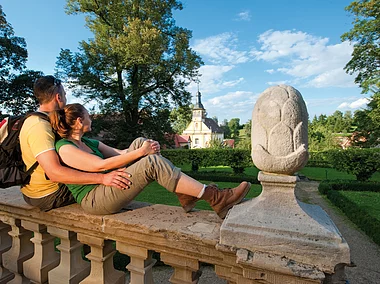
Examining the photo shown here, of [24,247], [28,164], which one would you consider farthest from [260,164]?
[24,247]

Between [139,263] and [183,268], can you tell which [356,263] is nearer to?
[183,268]

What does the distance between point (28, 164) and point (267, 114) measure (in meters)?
1.76

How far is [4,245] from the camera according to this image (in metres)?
2.11

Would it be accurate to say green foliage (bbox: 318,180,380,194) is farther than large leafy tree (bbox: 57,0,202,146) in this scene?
No

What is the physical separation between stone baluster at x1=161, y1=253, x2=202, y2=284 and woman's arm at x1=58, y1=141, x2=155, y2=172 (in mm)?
657

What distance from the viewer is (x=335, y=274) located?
1150 millimetres

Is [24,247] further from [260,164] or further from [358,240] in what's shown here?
[358,240]

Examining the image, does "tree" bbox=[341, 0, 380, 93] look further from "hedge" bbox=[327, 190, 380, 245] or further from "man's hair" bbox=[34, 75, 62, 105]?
"man's hair" bbox=[34, 75, 62, 105]

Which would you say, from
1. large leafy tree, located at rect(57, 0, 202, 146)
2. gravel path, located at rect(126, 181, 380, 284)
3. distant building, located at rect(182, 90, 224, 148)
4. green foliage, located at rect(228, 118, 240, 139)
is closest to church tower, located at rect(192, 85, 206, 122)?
distant building, located at rect(182, 90, 224, 148)

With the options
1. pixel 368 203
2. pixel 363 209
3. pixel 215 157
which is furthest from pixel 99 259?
pixel 215 157

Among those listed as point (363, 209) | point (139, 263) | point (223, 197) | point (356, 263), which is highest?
point (223, 197)

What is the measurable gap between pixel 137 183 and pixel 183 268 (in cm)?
59

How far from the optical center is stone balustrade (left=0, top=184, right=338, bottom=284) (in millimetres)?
1191

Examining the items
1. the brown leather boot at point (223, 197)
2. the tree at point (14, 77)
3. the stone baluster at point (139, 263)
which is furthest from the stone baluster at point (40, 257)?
the tree at point (14, 77)
